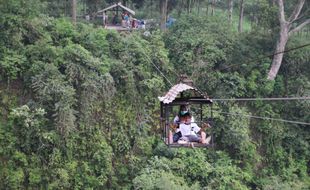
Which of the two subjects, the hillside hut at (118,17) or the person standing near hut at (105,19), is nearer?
the person standing near hut at (105,19)

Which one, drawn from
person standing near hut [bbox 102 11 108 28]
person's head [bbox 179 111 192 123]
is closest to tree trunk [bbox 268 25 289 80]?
person standing near hut [bbox 102 11 108 28]

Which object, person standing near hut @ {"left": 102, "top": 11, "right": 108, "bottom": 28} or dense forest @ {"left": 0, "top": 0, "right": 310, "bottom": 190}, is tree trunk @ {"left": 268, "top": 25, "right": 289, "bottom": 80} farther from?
person standing near hut @ {"left": 102, "top": 11, "right": 108, "bottom": 28}

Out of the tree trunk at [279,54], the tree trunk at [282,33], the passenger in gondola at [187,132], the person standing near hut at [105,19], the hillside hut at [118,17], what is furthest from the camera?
the hillside hut at [118,17]

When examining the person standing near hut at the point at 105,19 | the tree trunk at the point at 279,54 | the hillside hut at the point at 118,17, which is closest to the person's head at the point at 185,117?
the tree trunk at the point at 279,54

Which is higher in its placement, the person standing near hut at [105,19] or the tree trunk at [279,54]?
the person standing near hut at [105,19]

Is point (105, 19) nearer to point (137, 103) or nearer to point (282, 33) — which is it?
point (137, 103)

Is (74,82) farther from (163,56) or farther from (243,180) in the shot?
(243,180)

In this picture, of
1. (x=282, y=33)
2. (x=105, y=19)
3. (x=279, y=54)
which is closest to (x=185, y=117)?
(x=279, y=54)

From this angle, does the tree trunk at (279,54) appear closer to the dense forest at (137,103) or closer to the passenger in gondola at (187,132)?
the dense forest at (137,103)
